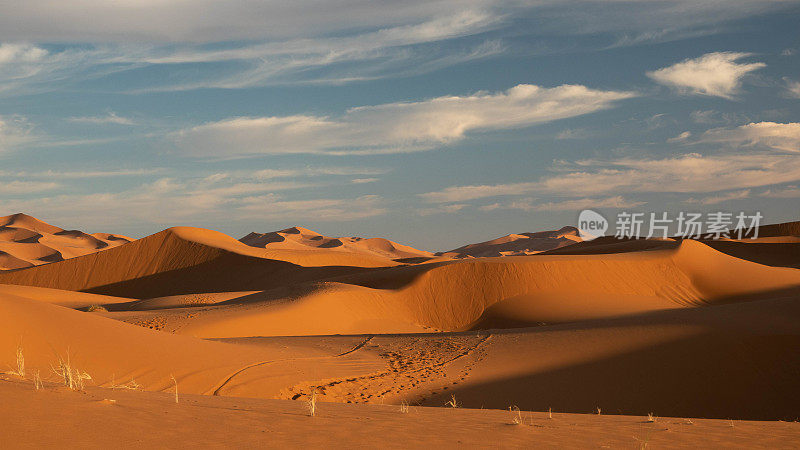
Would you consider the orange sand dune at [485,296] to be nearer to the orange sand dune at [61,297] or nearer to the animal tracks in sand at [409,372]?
the orange sand dune at [61,297]

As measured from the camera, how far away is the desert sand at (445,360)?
648 cm

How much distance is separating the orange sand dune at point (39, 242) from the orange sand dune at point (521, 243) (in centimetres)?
5604

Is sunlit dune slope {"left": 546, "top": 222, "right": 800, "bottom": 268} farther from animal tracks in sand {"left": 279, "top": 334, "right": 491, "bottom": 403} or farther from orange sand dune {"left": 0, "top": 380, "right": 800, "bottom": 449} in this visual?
orange sand dune {"left": 0, "top": 380, "right": 800, "bottom": 449}

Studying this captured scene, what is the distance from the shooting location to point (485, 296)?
30828mm

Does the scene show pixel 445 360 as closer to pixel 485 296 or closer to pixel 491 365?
pixel 491 365

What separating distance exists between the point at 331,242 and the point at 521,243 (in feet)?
107

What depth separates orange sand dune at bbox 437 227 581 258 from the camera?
10800cm

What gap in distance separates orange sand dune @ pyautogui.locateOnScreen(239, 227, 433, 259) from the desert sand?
7202cm

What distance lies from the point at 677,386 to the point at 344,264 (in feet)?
129

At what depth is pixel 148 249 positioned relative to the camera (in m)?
54.3

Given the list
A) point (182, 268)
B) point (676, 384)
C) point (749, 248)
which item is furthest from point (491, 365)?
point (749, 248)

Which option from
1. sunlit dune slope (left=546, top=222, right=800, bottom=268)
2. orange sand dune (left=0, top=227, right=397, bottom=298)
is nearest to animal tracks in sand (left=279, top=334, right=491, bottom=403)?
orange sand dune (left=0, top=227, right=397, bottom=298)

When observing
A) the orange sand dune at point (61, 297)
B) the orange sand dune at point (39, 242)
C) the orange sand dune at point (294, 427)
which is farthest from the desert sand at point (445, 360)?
the orange sand dune at point (39, 242)

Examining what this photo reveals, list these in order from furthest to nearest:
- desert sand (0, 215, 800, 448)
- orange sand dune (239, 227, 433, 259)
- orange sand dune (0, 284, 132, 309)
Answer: orange sand dune (239, 227, 433, 259), orange sand dune (0, 284, 132, 309), desert sand (0, 215, 800, 448)
